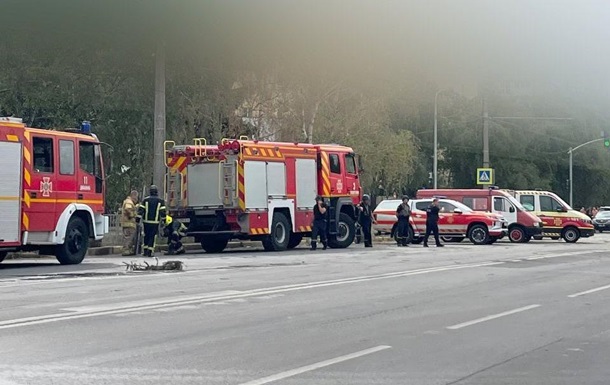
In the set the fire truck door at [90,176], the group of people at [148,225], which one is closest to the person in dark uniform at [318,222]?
the group of people at [148,225]

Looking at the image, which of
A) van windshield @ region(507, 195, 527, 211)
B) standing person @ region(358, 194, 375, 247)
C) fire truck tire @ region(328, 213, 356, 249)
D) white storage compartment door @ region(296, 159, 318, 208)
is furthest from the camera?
van windshield @ region(507, 195, 527, 211)

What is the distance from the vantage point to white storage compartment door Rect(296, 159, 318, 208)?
29.2 metres

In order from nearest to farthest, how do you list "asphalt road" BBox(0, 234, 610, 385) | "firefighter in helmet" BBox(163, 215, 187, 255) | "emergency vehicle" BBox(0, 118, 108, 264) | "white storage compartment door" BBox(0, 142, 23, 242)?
"asphalt road" BBox(0, 234, 610, 385), "white storage compartment door" BBox(0, 142, 23, 242), "emergency vehicle" BBox(0, 118, 108, 264), "firefighter in helmet" BBox(163, 215, 187, 255)

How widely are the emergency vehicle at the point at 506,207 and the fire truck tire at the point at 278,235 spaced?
10.7 m

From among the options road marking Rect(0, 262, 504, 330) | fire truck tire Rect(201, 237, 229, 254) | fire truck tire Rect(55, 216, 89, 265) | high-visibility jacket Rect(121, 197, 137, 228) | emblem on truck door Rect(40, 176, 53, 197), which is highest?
emblem on truck door Rect(40, 176, 53, 197)

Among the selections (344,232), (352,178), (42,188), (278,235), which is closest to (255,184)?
(278,235)

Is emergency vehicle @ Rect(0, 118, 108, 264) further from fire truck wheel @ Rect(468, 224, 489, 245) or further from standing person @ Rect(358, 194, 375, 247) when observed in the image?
fire truck wheel @ Rect(468, 224, 489, 245)

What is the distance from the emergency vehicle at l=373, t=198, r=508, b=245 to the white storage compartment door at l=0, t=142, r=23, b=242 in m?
18.0

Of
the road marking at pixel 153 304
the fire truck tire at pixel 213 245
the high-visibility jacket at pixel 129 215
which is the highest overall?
the high-visibility jacket at pixel 129 215

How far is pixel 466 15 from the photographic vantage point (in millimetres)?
9039

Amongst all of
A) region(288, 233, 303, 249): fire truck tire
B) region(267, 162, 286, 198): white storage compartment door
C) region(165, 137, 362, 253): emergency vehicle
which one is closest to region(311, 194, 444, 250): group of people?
region(288, 233, 303, 249): fire truck tire

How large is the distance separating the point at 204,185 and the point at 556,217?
663 inches

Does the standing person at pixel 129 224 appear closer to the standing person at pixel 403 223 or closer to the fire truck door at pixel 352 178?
the fire truck door at pixel 352 178

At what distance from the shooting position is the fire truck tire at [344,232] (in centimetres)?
3019
